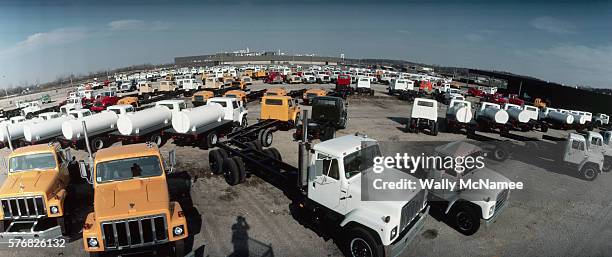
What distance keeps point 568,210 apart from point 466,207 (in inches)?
211

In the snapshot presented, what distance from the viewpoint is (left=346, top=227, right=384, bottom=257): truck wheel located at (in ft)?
24.1

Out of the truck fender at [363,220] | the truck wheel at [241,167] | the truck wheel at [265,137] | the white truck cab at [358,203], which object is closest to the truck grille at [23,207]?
the truck wheel at [241,167]

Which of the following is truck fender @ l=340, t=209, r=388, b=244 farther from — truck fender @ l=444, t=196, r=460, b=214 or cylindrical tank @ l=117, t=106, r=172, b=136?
cylindrical tank @ l=117, t=106, r=172, b=136

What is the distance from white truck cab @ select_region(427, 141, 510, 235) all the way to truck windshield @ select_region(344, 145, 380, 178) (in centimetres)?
281

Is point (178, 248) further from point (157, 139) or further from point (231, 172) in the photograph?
point (157, 139)

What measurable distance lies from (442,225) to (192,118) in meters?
13.3

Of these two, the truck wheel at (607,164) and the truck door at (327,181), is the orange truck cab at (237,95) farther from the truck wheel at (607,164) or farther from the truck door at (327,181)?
the truck wheel at (607,164)

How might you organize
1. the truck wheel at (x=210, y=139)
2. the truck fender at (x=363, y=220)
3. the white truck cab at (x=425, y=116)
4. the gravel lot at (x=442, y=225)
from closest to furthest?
the truck fender at (x=363, y=220)
the gravel lot at (x=442, y=225)
the truck wheel at (x=210, y=139)
the white truck cab at (x=425, y=116)

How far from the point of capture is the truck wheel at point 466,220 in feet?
30.0

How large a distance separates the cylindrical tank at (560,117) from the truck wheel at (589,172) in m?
14.6

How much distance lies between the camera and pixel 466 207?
928 centimetres

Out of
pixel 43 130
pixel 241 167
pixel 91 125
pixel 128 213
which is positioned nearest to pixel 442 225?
pixel 241 167

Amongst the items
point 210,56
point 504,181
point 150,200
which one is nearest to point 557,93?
point 504,181

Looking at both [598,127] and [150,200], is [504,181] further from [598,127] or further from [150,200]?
[598,127]
